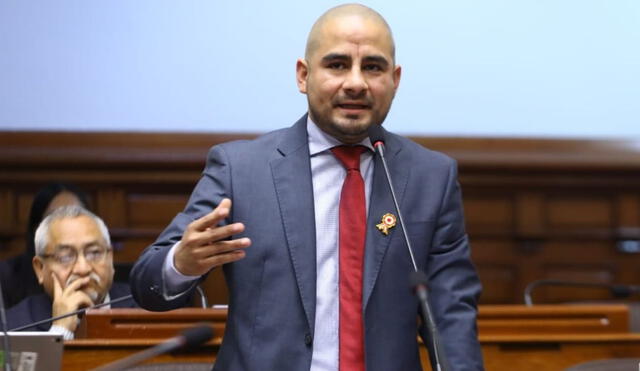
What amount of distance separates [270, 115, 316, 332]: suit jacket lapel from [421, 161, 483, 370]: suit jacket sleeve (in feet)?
0.78

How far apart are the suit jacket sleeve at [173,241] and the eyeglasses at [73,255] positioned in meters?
1.13

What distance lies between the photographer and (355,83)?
1.95 meters

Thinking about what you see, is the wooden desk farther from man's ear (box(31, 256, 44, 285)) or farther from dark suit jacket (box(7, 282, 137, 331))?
man's ear (box(31, 256, 44, 285))

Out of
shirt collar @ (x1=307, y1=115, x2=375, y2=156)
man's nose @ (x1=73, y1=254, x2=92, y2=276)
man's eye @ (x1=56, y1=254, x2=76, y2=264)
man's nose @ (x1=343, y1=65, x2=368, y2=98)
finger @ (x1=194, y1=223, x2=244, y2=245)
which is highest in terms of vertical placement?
man's nose @ (x1=343, y1=65, x2=368, y2=98)

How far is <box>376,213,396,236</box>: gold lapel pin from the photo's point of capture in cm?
198

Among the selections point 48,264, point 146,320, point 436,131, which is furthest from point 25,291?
point 436,131

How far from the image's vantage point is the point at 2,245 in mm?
4387

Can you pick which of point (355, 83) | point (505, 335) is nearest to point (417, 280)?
point (355, 83)

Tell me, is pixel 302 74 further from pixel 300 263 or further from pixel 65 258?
pixel 65 258

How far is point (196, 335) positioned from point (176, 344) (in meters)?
0.04

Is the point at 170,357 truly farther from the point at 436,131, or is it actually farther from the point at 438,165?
the point at 436,131

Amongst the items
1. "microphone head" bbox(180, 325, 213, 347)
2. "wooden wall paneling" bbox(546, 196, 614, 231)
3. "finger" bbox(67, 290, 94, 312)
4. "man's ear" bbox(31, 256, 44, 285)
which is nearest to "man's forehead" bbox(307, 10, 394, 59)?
"microphone head" bbox(180, 325, 213, 347)

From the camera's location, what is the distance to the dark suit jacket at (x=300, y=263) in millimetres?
1901

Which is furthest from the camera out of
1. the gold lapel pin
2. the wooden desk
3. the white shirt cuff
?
the wooden desk
